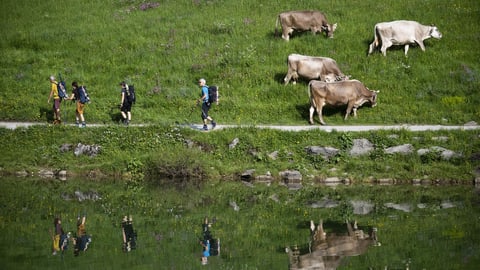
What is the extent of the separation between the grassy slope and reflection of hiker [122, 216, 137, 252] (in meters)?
11.7

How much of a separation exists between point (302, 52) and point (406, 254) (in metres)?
21.6

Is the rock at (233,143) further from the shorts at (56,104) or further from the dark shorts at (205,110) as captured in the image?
the shorts at (56,104)

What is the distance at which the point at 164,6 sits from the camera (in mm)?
50562

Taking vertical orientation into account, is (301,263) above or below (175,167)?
above

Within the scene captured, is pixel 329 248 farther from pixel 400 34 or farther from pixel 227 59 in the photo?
pixel 400 34

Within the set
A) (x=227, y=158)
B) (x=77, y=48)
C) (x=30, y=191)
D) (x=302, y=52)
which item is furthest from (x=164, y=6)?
(x=30, y=191)

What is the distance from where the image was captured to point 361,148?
106 feet

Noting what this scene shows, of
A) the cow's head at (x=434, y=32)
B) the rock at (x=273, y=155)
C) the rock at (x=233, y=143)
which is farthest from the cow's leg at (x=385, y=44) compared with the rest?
the rock at (x=233, y=143)

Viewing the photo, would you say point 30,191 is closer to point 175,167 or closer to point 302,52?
point 175,167

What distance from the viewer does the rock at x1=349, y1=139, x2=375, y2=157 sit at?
3231 centimetres

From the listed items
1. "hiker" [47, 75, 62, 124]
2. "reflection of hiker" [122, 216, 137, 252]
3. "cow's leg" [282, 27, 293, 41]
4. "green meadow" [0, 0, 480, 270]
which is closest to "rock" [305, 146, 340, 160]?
"green meadow" [0, 0, 480, 270]

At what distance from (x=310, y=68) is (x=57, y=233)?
18.1 meters

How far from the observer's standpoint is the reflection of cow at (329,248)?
20.3 metres

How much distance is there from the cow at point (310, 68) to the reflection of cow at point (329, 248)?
14708mm
